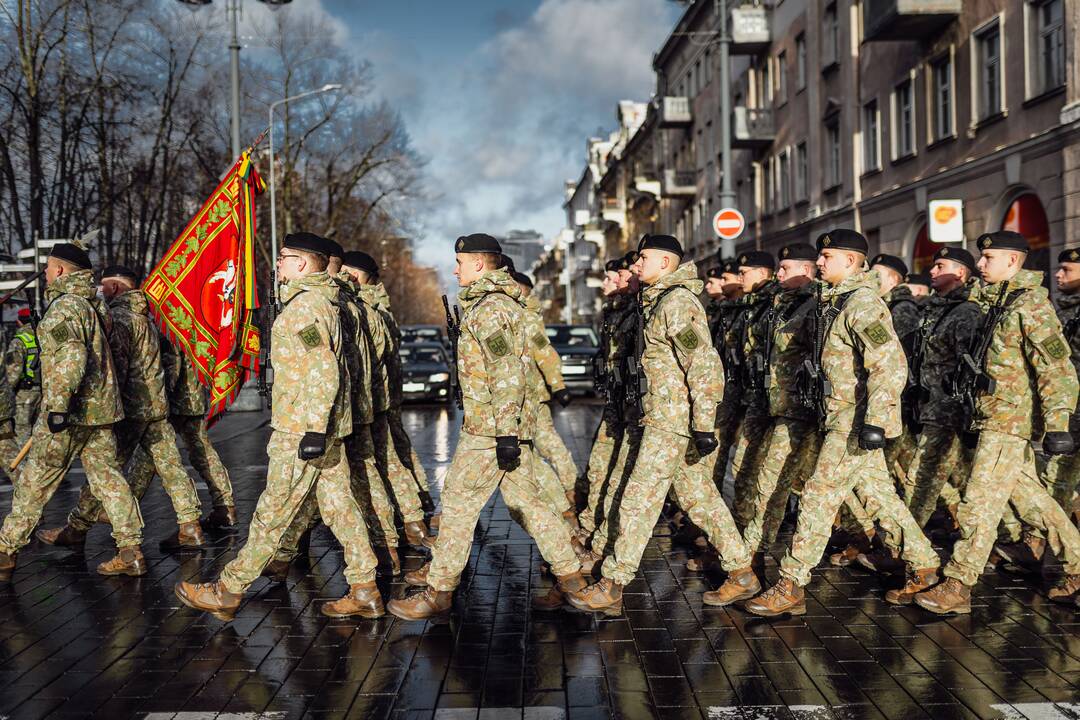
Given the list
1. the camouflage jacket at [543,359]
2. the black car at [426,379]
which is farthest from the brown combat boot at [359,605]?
the black car at [426,379]

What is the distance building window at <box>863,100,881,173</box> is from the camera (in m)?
23.3

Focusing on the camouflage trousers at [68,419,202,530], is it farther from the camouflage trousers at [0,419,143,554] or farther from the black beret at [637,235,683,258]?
the black beret at [637,235,683,258]

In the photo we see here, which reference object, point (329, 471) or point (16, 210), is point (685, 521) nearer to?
point (329, 471)

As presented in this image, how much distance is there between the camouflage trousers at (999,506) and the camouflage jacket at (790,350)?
1.01m

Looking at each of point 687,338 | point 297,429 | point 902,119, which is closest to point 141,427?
point 297,429

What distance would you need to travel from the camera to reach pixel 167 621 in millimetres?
5480

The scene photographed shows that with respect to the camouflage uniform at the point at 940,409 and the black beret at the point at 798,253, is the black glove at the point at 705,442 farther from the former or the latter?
the camouflage uniform at the point at 940,409

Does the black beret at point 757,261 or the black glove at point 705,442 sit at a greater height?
the black beret at point 757,261

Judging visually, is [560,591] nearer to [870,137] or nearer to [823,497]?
[823,497]

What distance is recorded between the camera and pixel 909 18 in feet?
61.9

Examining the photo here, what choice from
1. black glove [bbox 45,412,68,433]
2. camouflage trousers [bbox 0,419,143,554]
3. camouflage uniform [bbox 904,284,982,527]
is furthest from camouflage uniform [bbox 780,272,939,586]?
black glove [bbox 45,412,68,433]

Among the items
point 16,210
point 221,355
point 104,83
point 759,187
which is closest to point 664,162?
point 759,187

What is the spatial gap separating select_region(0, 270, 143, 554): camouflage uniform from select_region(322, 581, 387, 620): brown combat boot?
1.82 meters

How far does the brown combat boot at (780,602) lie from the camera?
537 cm
